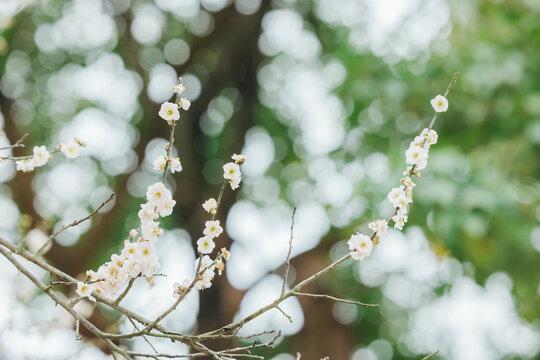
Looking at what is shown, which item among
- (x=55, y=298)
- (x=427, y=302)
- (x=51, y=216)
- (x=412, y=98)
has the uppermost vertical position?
(x=55, y=298)

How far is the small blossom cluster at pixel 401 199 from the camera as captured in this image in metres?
1.06

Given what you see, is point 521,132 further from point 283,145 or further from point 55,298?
point 55,298

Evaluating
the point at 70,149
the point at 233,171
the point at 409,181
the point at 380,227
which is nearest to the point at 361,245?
the point at 380,227

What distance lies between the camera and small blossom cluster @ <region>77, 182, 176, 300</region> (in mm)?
1004

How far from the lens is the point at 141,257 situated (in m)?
1.00

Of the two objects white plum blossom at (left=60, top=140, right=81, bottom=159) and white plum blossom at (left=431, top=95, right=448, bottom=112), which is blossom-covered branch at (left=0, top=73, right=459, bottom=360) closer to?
white plum blossom at (left=431, top=95, right=448, bottom=112)

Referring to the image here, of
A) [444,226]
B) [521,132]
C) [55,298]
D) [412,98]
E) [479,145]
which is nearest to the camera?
[55,298]

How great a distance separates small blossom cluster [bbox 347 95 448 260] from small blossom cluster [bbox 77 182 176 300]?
1.22 feet

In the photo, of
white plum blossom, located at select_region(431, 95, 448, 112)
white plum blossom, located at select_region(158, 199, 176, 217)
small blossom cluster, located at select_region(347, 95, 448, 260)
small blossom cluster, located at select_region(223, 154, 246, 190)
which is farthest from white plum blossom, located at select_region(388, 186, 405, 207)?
white plum blossom, located at select_region(158, 199, 176, 217)

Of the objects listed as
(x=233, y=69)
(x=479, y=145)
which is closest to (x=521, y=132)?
(x=479, y=145)

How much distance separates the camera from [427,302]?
4.24 m

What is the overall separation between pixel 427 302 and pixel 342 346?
0.82 meters

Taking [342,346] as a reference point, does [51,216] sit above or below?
above

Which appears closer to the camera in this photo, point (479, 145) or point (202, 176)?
point (479, 145)
